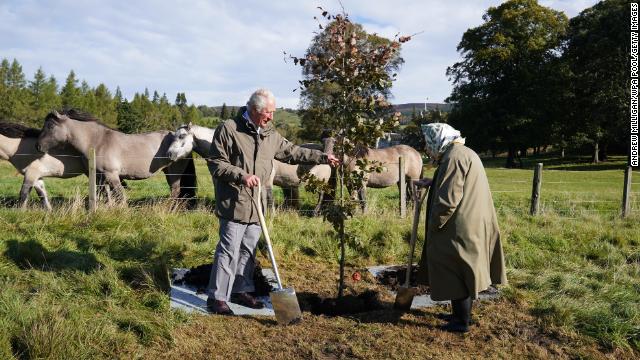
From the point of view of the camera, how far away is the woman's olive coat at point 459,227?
4340 millimetres

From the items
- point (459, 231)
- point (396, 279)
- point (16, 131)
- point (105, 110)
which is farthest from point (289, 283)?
point (105, 110)

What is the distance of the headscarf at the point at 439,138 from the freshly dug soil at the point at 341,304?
1.72m

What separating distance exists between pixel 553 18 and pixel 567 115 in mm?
7075

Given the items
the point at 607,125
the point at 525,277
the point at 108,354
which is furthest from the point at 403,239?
the point at 607,125

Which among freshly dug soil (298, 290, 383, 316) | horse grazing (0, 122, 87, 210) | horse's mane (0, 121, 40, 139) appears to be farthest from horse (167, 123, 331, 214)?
freshly dug soil (298, 290, 383, 316)

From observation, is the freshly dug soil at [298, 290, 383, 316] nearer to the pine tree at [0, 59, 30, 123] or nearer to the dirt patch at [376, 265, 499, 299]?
the dirt patch at [376, 265, 499, 299]

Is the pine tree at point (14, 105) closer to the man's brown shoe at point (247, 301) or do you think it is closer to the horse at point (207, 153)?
the horse at point (207, 153)

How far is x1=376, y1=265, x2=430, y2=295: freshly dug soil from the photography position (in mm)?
5889

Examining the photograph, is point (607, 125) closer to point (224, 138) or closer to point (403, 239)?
point (403, 239)

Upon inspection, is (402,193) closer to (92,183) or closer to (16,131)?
(92,183)

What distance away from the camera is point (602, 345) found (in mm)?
4516

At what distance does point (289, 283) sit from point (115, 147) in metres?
6.01

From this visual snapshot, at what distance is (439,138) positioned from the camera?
469 centimetres

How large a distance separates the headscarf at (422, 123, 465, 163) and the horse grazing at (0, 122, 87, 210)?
26.1 ft
